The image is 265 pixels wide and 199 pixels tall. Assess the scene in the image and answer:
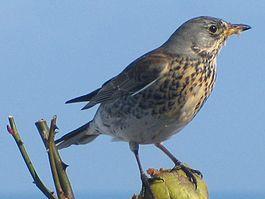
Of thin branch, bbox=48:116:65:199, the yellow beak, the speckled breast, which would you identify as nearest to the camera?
thin branch, bbox=48:116:65:199

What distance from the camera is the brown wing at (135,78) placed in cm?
668

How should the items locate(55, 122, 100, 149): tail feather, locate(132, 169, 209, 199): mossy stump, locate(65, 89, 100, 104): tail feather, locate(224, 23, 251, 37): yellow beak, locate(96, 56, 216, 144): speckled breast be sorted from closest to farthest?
locate(132, 169, 209, 199): mossy stump < locate(224, 23, 251, 37): yellow beak < locate(96, 56, 216, 144): speckled breast < locate(65, 89, 100, 104): tail feather < locate(55, 122, 100, 149): tail feather

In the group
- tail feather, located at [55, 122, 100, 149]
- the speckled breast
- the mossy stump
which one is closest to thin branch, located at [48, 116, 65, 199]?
the mossy stump

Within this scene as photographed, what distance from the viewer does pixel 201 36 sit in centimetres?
660

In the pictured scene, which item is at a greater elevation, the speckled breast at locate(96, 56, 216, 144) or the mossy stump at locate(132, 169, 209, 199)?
the mossy stump at locate(132, 169, 209, 199)

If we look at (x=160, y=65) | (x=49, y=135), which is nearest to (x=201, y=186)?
(x=49, y=135)

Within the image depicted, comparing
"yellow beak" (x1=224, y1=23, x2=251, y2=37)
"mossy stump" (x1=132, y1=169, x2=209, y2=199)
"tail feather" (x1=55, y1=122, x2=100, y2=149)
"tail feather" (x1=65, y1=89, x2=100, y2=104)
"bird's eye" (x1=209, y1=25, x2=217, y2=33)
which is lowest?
"tail feather" (x1=55, y1=122, x2=100, y2=149)

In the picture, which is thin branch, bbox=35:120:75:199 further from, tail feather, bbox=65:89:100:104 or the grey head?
the grey head

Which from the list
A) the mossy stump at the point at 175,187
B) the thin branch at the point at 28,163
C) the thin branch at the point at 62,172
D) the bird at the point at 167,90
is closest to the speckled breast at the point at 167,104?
the bird at the point at 167,90

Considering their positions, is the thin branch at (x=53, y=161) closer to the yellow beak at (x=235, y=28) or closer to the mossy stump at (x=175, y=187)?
the mossy stump at (x=175, y=187)

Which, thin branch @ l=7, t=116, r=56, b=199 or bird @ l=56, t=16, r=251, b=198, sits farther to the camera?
bird @ l=56, t=16, r=251, b=198

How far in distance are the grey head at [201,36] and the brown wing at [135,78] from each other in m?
0.19

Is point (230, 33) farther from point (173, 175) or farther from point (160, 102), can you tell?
point (173, 175)

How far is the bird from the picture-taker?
6.36 metres
